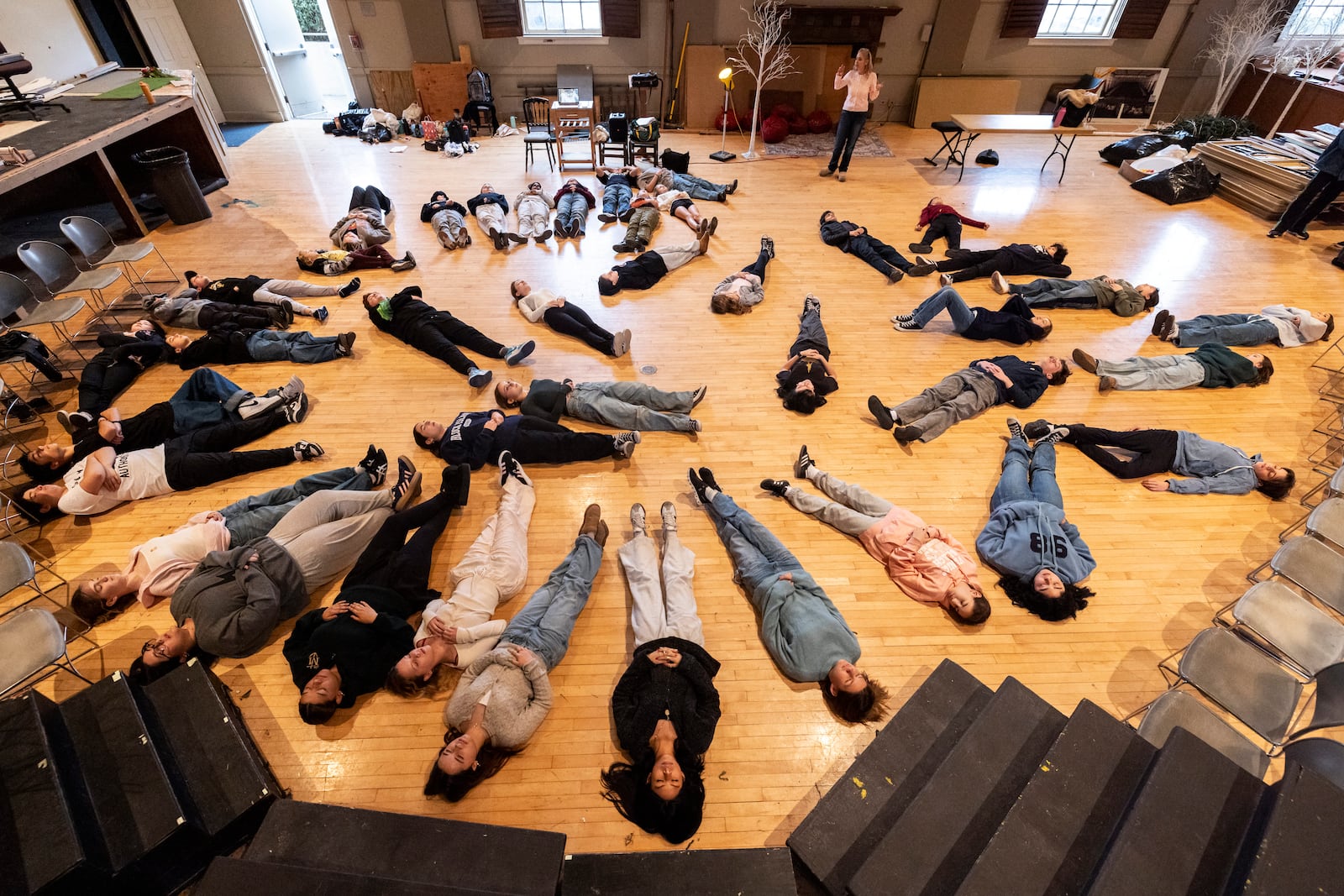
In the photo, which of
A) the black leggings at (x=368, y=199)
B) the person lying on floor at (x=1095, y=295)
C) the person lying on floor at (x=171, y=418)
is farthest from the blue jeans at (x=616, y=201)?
the person lying on floor at (x=1095, y=295)

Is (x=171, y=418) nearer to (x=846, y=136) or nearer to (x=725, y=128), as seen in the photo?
(x=846, y=136)

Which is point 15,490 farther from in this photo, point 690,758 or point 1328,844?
point 1328,844

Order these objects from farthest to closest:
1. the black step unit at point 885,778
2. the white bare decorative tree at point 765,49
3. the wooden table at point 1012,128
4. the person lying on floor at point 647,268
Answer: the white bare decorative tree at point 765,49, the wooden table at point 1012,128, the person lying on floor at point 647,268, the black step unit at point 885,778

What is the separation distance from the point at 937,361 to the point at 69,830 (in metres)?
5.90

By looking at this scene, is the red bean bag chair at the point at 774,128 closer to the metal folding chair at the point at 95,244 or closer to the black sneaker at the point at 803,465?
the black sneaker at the point at 803,465

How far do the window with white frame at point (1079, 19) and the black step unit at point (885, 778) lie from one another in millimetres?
11884

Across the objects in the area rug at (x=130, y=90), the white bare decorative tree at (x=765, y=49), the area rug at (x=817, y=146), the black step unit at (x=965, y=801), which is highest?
the white bare decorative tree at (x=765, y=49)

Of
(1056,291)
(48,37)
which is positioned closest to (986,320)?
(1056,291)

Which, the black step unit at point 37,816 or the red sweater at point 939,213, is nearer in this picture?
the black step unit at point 37,816

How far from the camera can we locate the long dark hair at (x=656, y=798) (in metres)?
2.57

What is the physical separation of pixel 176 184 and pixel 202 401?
177 inches

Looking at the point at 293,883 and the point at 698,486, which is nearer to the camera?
the point at 293,883

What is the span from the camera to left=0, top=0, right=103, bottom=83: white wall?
7.09 meters

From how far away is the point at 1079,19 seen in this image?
10.1m
